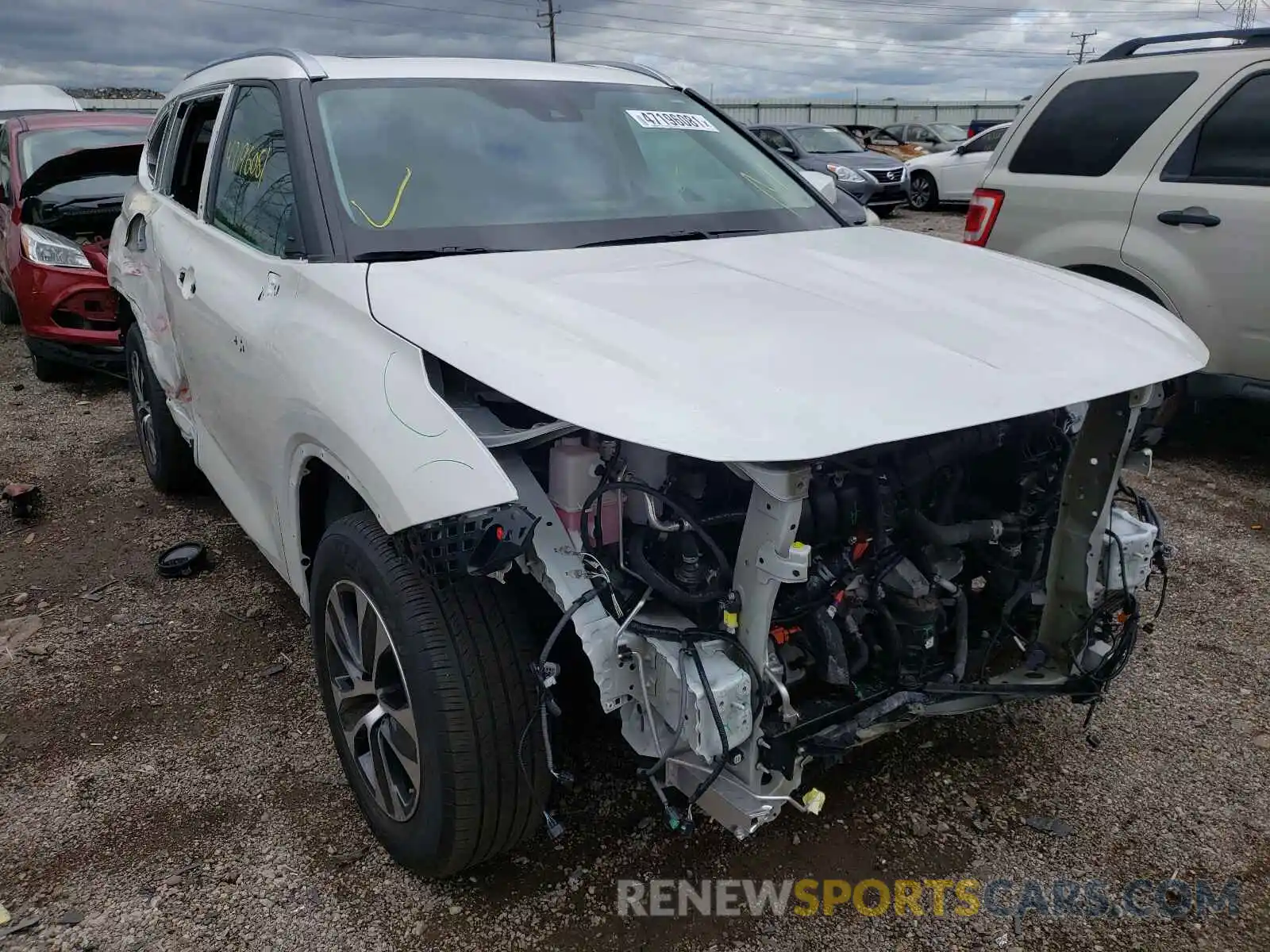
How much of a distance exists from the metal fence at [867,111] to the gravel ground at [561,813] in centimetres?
3662

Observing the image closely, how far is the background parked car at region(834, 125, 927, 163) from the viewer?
76.4 feet

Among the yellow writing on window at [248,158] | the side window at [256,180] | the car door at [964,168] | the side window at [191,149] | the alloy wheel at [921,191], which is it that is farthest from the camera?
the alloy wheel at [921,191]

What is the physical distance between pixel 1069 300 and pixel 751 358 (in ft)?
3.60

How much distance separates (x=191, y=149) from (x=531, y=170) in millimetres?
1924

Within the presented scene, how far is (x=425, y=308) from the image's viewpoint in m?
2.09

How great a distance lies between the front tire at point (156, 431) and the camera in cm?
432

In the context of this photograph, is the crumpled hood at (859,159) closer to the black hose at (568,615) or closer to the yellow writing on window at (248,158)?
the yellow writing on window at (248,158)

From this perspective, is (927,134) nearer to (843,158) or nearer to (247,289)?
(843,158)

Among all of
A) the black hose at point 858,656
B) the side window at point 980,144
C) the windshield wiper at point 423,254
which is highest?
the windshield wiper at point 423,254

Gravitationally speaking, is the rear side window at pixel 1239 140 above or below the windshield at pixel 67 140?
above

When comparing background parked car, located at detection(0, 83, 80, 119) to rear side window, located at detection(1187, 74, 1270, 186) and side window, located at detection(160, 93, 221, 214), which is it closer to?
side window, located at detection(160, 93, 221, 214)

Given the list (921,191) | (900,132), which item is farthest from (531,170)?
(900,132)

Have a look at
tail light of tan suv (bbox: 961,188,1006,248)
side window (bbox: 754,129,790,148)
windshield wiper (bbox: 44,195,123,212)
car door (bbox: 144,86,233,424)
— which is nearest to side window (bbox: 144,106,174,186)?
car door (bbox: 144,86,233,424)

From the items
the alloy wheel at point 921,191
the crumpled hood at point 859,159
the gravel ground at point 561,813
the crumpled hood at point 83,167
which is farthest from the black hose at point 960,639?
the alloy wheel at point 921,191
